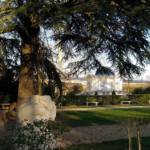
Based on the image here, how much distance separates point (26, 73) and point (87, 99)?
13.0 meters

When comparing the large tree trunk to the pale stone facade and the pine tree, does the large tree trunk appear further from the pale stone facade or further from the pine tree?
the pale stone facade

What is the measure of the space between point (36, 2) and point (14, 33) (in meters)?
1.35

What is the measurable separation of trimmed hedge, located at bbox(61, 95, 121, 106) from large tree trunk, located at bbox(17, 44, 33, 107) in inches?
405

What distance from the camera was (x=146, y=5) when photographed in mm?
7438

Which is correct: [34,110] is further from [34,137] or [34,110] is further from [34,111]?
[34,137]

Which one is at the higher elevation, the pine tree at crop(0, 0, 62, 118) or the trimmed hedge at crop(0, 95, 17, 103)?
the pine tree at crop(0, 0, 62, 118)

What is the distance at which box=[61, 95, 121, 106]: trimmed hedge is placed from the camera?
20.4 metres

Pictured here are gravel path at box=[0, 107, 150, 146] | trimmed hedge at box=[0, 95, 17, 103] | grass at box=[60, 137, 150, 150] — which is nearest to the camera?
grass at box=[60, 137, 150, 150]

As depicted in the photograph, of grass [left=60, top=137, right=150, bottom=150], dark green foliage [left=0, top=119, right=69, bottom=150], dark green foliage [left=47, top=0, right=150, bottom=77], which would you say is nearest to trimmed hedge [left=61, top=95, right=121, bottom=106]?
dark green foliage [left=47, top=0, right=150, bottom=77]

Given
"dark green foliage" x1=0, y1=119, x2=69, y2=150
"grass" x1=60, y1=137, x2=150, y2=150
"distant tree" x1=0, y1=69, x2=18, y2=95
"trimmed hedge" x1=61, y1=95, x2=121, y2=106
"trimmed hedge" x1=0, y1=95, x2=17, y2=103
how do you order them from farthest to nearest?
"trimmed hedge" x1=61, y1=95, x2=121, y2=106 < "trimmed hedge" x1=0, y1=95, x2=17, y2=103 < "distant tree" x1=0, y1=69, x2=18, y2=95 < "grass" x1=60, y1=137, x2=150, y2=150 < "dark green foliage" x1=0, y1=119, x2=69, y2=150

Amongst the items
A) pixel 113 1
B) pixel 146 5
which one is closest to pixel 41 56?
pixel 113 1

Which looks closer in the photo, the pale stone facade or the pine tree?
the pine tree

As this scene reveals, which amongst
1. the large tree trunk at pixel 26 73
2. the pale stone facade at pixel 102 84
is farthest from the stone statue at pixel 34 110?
the pale stone facade at pixel 102 84

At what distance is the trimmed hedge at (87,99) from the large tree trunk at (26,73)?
10.3 m
